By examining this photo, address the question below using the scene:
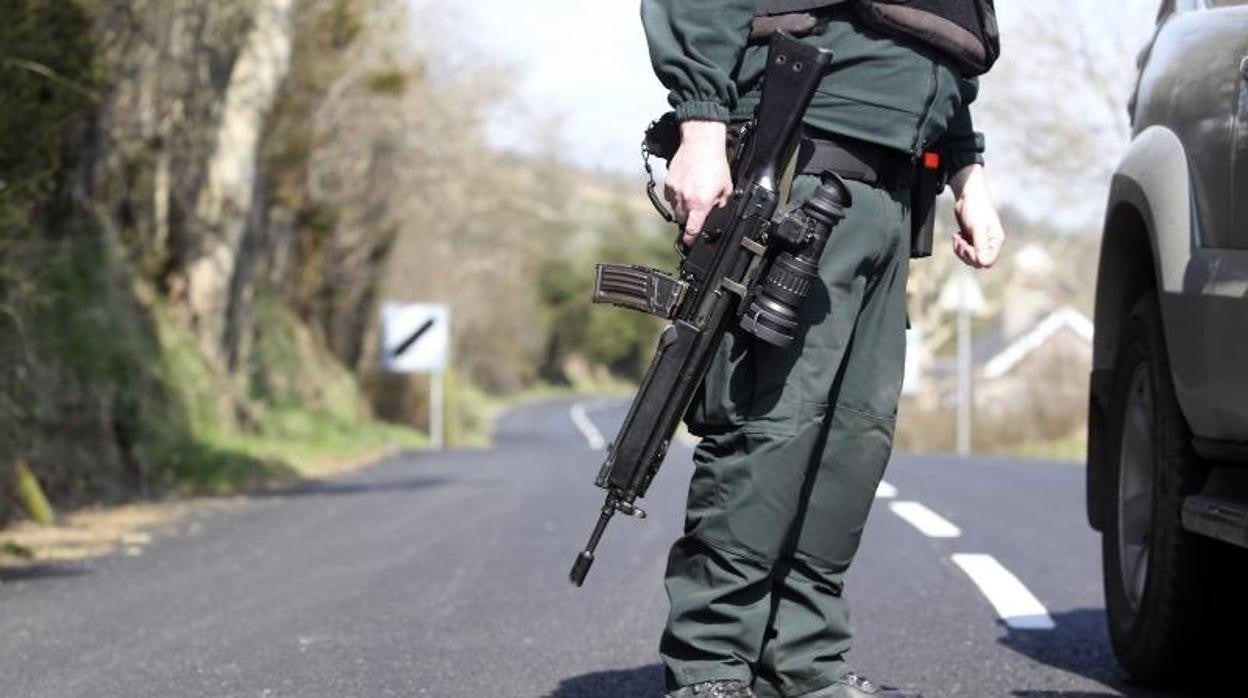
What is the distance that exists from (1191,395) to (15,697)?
2.75 m

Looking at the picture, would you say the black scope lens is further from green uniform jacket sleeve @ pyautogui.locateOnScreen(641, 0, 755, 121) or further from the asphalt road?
the asphalt road

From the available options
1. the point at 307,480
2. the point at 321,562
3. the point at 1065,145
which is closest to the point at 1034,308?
the point at 1065,145

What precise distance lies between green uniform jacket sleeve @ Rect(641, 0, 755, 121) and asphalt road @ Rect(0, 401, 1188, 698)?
60.9 inches

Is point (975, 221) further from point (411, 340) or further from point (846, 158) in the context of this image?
point (411, 340)

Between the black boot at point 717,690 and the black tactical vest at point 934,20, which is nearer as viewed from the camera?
the black boot at point 717,690

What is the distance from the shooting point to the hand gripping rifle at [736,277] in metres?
3.34

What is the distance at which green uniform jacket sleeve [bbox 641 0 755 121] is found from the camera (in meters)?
3.38

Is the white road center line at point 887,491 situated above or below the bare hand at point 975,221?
below

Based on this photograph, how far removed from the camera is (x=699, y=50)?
3.39m

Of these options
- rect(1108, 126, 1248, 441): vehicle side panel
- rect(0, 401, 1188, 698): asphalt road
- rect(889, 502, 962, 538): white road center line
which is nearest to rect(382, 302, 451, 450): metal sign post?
rect(0, 401, 1188, 698): asphalt road

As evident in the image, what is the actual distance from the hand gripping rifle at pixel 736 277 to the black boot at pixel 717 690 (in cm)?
29

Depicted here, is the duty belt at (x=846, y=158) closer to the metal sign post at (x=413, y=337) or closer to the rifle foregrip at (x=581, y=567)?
the rifle foregrip at (x=581, y=567)

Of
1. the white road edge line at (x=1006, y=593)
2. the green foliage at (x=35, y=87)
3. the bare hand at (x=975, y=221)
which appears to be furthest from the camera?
the green foliage at (x=35, y=87)

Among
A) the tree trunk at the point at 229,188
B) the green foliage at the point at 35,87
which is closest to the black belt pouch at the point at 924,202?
the green foliage at the point at 35,87
